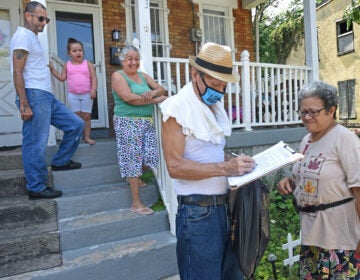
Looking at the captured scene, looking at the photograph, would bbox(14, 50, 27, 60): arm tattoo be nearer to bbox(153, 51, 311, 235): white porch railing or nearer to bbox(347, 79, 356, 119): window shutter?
bbox(153, 51, 311, 235): white porch railing

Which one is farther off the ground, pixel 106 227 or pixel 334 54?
pixel 334 54

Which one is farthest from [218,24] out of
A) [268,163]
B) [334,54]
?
[334,54]

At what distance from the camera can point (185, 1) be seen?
728cm

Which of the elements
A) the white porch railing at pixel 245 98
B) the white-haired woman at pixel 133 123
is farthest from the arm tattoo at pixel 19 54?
the white porch railing at pixel 245 98

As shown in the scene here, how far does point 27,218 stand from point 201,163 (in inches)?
90.4

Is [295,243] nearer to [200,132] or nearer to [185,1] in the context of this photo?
[200,132]

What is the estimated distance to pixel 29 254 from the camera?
2.98 m

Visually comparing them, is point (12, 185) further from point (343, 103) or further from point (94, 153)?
point (343, 103)

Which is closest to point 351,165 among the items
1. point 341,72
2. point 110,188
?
point 110,188

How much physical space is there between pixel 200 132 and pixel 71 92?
342cm

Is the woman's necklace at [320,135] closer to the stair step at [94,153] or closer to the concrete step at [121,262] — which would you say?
the concrete step at [121,262]

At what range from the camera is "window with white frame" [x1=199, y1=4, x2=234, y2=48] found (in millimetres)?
7660

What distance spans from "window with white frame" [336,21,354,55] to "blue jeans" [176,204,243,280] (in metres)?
18.2

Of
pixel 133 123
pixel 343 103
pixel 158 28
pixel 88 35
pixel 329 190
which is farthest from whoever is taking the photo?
pixel 343 103
